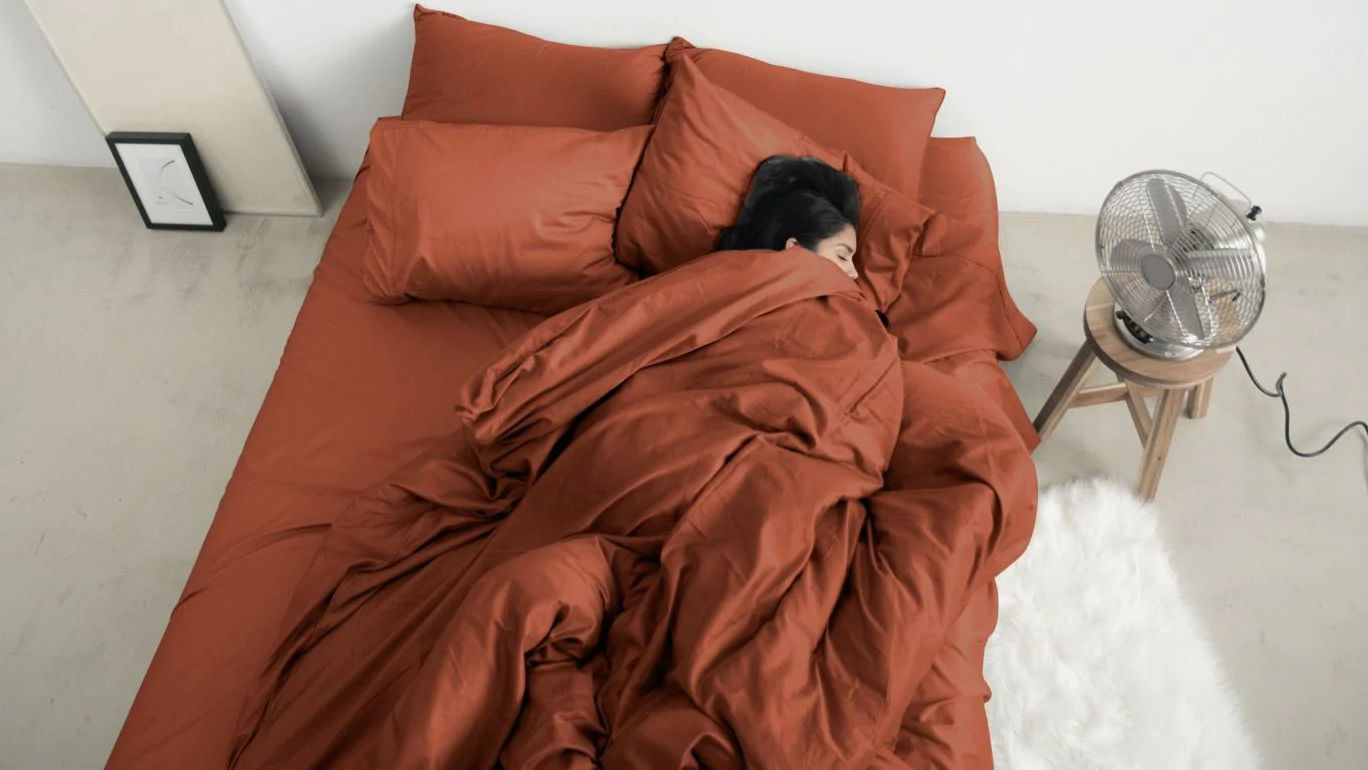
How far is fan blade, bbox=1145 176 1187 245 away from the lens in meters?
1.43

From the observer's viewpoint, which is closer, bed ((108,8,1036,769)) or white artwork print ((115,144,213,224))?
bed ((108,8,1036,769))

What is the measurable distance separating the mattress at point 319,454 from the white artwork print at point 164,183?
23.2 inches

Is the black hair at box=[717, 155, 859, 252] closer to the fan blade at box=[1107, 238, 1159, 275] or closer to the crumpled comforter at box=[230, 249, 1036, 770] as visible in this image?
the crumpled comforter at box=[230, 249, 1036, 770]

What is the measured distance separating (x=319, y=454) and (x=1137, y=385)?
64.0 inches

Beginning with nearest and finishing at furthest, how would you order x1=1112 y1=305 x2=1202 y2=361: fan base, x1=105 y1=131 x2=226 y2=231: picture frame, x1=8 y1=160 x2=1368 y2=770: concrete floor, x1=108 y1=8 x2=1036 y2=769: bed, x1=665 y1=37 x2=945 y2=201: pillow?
x1=108 y1=8 x2=1036 y2=769: bed → x1=1112 y1=305 x2=1202 y2=361: fan base → x1=8 y1=160 x2=1368 y2=770: concrete floor → x1=665 y1=37 x2=945 y2=201: pillow → x1=105 y1=131 x2=226 y2=231: picture frame

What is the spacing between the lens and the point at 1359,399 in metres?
2.01

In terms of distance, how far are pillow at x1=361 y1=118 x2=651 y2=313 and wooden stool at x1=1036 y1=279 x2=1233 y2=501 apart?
971mm

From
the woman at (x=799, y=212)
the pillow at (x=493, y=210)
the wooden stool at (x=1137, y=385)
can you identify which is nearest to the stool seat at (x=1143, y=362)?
the wooden stool at (x=1137, y=385)

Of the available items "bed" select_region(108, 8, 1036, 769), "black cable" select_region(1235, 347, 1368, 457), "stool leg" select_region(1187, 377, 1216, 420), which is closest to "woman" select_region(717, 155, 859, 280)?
"bed" select_region(108, 8, 1036, 769)

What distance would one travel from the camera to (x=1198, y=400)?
1.92m

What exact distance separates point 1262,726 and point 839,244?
47.8 inches

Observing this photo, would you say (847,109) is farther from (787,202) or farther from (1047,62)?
(1047,62)

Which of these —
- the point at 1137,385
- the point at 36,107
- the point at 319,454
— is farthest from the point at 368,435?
the point at 36,107

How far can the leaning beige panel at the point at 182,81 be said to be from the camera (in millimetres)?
1916
